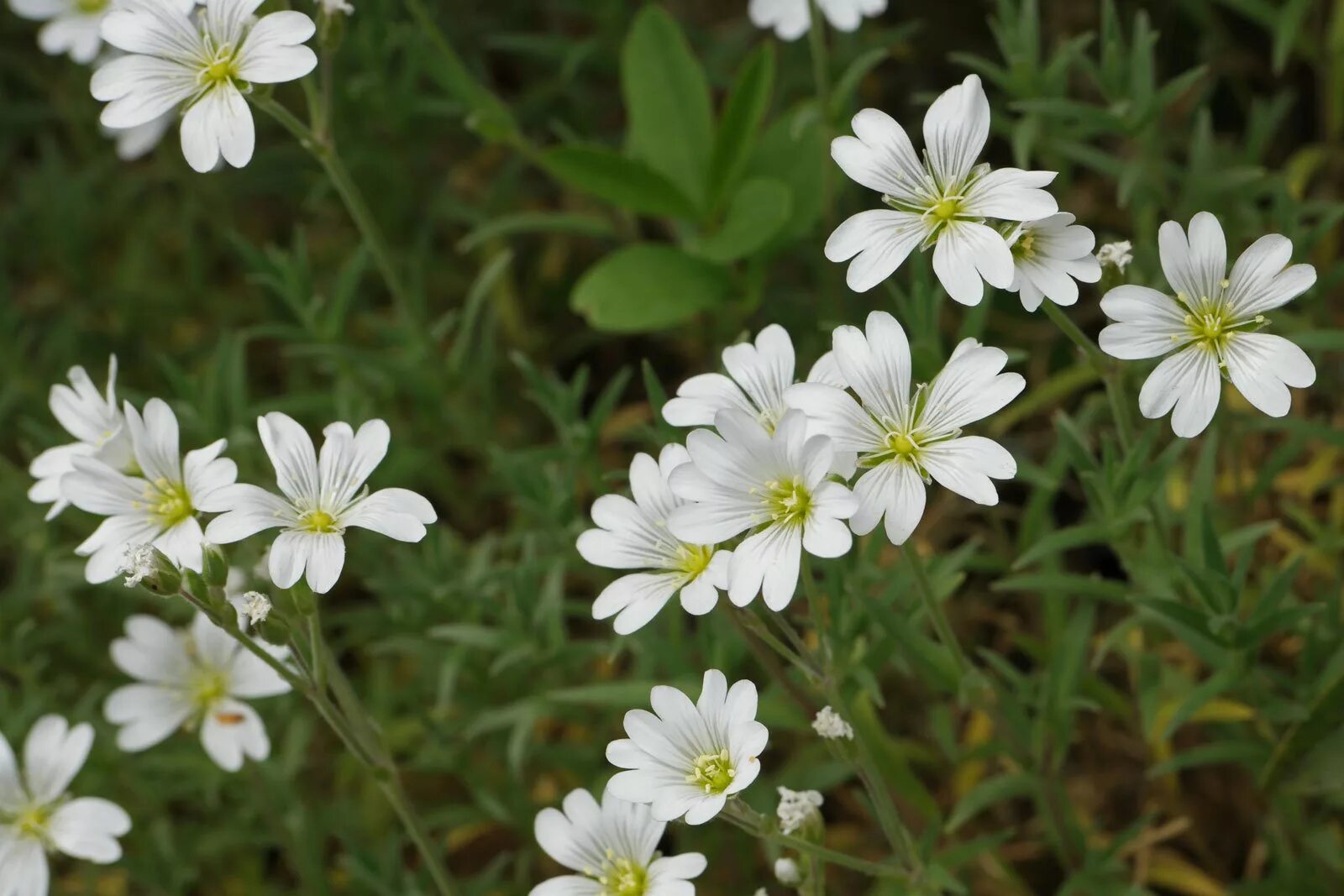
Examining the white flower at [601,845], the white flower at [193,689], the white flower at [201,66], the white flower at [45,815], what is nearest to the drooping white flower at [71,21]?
the white flower at [201,66]

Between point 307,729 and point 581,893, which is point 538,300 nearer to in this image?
point 307,729

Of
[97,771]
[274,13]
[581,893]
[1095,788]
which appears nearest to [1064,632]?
→ [1095,788]

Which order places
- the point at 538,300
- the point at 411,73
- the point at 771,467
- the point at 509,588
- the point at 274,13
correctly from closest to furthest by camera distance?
the point at 771,467 < the point at 274,13 < the point at 509,588 < the point at 411,73 < the point at 538,300

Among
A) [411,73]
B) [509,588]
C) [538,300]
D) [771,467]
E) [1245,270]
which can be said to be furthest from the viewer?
[538,300]

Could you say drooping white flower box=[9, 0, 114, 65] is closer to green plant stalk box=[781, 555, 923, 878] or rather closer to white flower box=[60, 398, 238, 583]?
white flower box=[60, 398, 238, 583]

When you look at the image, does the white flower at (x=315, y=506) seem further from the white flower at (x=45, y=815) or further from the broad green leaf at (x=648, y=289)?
the broad green leaf at (x=648, y=289)

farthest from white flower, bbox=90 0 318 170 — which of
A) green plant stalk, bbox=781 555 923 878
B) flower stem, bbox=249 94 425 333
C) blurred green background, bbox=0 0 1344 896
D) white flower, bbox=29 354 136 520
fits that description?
green plant stalk, bbox=781 555 923 878
